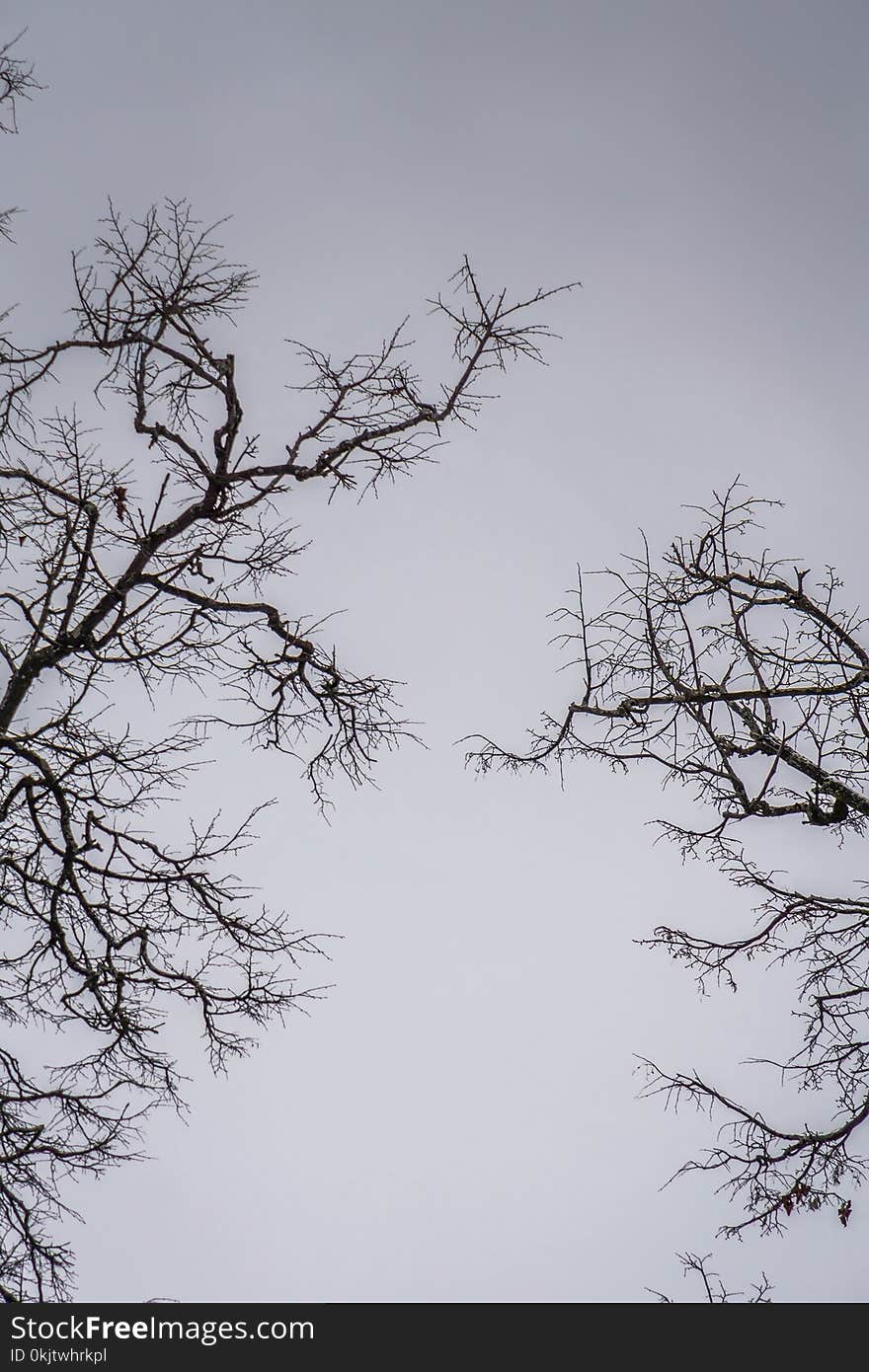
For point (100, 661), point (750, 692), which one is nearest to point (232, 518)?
point (100, 661)

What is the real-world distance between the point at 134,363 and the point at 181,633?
2.13 m

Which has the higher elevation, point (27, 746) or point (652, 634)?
point (652, 634)

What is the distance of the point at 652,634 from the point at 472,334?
2.85m

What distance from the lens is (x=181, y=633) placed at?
294 inches

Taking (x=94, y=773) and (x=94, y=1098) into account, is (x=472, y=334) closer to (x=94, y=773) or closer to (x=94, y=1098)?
(x=94, y=773)
